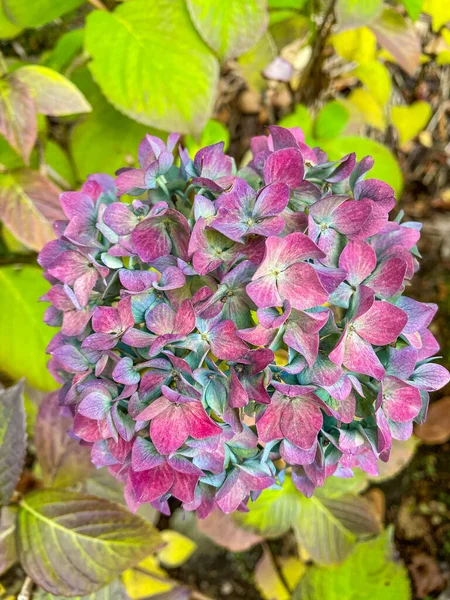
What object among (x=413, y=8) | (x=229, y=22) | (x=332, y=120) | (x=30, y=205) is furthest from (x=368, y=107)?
(x=30, y=205)

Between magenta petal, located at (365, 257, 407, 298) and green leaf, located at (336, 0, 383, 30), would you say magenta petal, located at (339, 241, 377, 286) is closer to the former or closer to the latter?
magenta petal, located at (365, 257, 407, 298)

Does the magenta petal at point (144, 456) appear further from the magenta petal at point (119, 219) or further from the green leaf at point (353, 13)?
the green leaf at point (353, 13)

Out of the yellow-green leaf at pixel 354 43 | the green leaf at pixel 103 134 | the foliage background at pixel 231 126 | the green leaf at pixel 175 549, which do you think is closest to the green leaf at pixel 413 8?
the foliage background at pixel 231 126

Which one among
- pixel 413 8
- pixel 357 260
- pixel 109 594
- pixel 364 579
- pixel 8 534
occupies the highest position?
pixel 413 8

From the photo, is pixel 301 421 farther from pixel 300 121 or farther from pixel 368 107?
pixel 368 107

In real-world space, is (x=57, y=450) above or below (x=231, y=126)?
below
